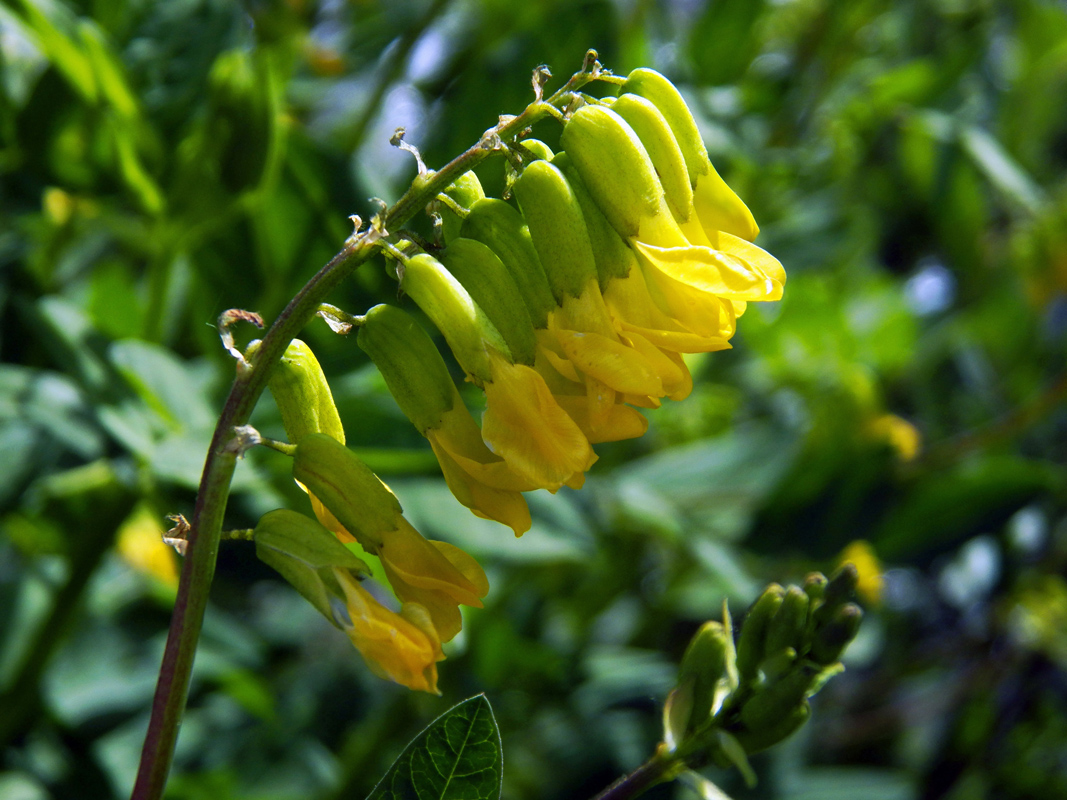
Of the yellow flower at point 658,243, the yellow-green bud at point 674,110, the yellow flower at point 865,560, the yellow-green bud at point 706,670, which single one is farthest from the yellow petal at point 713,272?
the yellow flower at point 865,560

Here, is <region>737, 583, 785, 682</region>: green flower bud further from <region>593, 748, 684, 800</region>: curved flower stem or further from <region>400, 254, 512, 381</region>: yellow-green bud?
<region>400, 254, 512, 381</region>: yellow-green bud

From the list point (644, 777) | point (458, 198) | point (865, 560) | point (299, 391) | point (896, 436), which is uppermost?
point (458, 198)

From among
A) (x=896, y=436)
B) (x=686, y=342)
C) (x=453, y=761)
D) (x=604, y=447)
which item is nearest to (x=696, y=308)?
(x=686, y=342)

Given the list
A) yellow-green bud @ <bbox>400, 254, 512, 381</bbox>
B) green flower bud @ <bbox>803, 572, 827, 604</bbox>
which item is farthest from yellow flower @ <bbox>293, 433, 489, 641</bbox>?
green flower bud @ <bbox>803, 572, 827, 604</bbox>

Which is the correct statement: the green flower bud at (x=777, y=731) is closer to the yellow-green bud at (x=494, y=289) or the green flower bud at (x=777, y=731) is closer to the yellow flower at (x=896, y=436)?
the yellow-green bud at (x=494, y=289)

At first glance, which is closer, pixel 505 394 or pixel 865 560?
pixel 505 394

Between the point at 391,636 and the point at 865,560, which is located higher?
the point at 391,636

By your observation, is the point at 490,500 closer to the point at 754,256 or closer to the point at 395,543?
the point at 395,543
